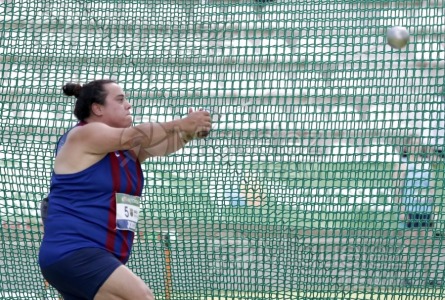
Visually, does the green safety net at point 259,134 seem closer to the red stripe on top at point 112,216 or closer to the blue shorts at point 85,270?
the red stripe on top at point 112,216

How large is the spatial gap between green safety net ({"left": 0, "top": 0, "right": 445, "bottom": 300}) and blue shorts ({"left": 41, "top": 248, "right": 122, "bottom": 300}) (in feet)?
5.37

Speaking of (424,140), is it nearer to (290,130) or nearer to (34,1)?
(290,130)

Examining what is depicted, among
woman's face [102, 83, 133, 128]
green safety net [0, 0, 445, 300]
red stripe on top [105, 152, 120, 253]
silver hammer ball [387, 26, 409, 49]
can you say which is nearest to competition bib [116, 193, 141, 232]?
red stripe on top [105, 152, 120, 253]

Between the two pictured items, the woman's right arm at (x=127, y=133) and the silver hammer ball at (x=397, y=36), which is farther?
the silver hammer ball at (x=397, y=36)

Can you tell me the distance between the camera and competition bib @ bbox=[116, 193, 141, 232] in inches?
157

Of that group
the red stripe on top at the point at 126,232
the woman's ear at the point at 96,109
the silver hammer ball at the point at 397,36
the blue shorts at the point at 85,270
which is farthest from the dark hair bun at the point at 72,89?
the silver hammer ball at the point at 397,36

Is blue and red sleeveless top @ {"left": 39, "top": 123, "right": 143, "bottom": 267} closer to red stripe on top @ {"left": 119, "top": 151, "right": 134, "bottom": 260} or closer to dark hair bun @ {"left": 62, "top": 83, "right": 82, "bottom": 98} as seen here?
red stripe on top @ {"left": 119, "top": 151, "right": 134, "bottom": 260}

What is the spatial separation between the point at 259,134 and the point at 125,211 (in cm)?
163

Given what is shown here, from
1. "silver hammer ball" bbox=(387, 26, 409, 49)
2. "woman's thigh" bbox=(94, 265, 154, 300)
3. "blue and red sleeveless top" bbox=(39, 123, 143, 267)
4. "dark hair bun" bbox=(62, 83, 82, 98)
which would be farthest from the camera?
"silver hammer ball" bbox=(387, 26, 409, 49)

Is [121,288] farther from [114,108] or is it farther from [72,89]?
[72,89]

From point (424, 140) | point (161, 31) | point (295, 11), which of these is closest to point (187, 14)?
point (161, 31)

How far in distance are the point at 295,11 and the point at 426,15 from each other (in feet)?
3.01

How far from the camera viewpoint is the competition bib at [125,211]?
3.99m

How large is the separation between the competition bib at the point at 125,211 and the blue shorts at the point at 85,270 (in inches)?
7.1
